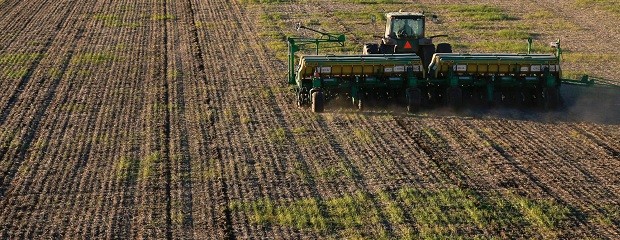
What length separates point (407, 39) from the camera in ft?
70.6

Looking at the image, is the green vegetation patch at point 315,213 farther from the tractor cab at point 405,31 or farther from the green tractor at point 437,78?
the tractor cab at point 405,31

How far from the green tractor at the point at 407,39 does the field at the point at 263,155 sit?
1920mm

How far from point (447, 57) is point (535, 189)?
570cm

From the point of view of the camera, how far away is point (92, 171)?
15891mm

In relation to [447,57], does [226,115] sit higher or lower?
lower

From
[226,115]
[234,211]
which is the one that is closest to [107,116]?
[226,115]

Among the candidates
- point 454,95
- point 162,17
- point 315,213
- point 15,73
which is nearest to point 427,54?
point 454,95

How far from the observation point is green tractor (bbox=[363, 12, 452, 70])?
21.5m

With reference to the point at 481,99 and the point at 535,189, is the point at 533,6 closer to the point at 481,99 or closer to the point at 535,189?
the point at 481,99

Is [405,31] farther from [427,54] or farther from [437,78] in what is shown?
[437,78]

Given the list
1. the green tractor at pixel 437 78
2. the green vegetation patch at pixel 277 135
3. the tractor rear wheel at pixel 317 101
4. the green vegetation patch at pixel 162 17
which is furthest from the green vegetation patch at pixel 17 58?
the green vegetation patch at pixel 277 135

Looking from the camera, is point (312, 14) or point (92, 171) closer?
point (92, 171)

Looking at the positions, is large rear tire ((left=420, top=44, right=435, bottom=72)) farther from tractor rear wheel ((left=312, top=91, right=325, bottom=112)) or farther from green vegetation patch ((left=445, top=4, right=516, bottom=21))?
green vegetation patch ((left=445, top=4, right=516, bottom=21))

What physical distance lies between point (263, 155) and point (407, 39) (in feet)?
20.4
